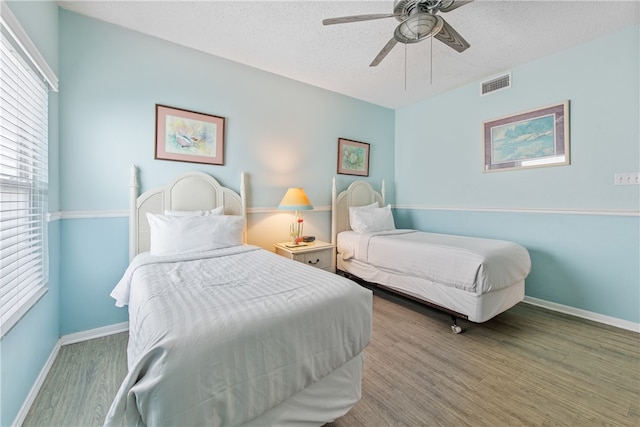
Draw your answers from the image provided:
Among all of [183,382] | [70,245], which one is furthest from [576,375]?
[70,245]

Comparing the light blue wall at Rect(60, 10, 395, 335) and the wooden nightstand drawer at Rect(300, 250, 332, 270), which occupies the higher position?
the light blue wall at Rect(60, 10, 395, 335)

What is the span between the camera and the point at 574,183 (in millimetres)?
2643

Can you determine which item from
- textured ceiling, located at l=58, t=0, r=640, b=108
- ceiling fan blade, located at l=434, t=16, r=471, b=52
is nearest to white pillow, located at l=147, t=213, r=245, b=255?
textured ceiling, located at l=58, t=0, r=640, b=108

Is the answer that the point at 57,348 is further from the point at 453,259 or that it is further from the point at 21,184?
the point at 453,259

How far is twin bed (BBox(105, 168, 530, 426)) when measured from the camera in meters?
0.84

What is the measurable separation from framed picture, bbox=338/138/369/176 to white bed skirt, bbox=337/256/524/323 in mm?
1581

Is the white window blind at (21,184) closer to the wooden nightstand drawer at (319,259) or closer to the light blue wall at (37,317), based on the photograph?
the light blue wall at (37,317)

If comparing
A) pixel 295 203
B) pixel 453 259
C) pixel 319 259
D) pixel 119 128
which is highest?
pixel 119 128

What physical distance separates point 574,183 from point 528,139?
2.15ft

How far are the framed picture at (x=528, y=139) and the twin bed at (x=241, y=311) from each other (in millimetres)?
1128

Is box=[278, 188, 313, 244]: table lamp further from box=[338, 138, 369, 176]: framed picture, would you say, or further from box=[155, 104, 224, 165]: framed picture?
box=[338, 138, 369, 176]: framed picture

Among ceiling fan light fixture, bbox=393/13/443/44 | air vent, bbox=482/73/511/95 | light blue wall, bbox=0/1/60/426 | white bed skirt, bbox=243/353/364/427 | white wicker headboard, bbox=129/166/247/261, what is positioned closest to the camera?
white bed skirt, bbox=243/353/364/427

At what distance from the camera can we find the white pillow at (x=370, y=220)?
11.5 feet

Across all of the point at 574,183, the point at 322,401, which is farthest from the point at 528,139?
the point at 322,401
